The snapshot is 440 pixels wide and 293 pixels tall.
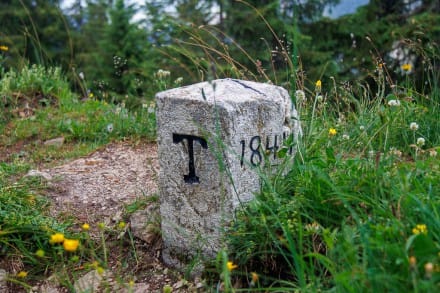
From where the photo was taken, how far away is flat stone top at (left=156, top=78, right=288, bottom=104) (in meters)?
2.66

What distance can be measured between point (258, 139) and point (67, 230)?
4.20ft

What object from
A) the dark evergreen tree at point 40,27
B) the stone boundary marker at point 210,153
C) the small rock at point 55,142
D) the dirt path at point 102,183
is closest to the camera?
the stone boundary marker at point 210,153

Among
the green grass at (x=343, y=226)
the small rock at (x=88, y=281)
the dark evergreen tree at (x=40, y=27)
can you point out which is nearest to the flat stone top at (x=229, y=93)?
the green grass at (x=343, y=226)

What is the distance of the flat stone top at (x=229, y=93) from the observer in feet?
8.73

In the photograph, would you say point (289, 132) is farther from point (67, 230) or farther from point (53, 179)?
point (53, 179)

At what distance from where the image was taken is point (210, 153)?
267 centimetres

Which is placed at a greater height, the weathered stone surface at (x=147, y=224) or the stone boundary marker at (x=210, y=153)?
the stone boundary marker at (x=210, y=153)

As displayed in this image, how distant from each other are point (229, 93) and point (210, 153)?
33 centimetres

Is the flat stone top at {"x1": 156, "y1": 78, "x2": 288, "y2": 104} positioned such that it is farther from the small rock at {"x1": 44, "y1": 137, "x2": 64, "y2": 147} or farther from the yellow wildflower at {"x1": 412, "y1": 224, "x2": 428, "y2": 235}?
the small rock at {"x1": 44, "y1": 137, "x2": 64, "y2": 147}

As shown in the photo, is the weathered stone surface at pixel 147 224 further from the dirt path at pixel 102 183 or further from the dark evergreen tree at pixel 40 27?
the dark evergreen tree at pixel 40 27

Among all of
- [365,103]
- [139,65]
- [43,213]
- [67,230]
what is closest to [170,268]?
[67,230]

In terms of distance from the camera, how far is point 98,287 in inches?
112

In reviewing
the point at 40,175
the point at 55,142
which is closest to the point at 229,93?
the point at 40,175

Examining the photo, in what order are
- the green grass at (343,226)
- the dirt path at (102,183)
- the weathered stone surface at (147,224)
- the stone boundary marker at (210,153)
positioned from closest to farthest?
the green grass at (343,226) → the stone boundary marker at (210,153) → the weathered stone surface at (147,224) → the dirt path at (102,183)
